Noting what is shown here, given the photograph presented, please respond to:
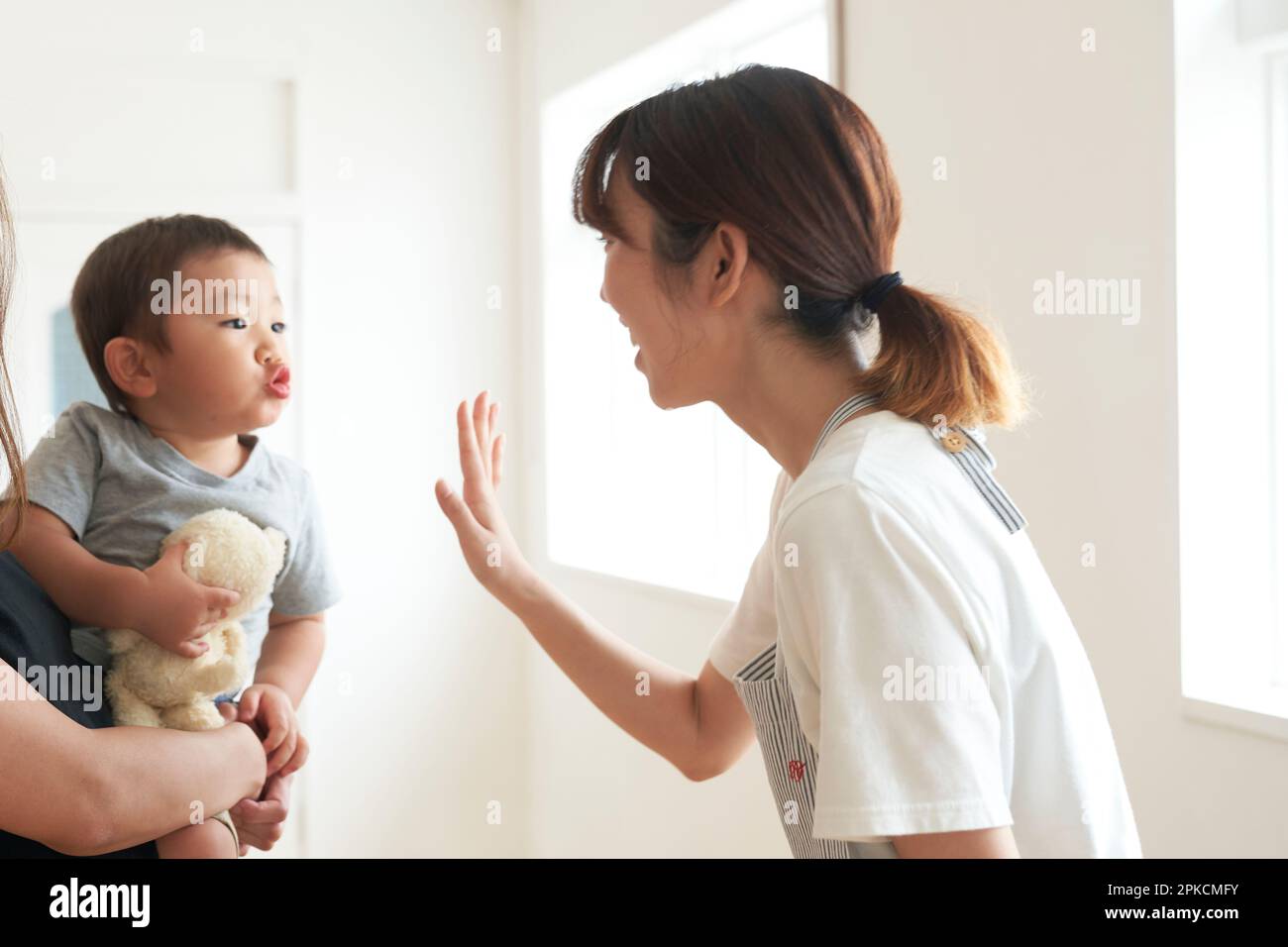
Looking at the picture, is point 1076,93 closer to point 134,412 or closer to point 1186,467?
point 1186,467

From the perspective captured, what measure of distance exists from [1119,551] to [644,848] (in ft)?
6.34

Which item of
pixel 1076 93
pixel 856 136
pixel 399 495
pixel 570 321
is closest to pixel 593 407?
pixel 570 321

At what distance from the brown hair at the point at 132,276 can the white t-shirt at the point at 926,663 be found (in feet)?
2.94

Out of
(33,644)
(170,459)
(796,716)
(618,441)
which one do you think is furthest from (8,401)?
(618,441)

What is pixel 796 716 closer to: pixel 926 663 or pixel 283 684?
pixel 926 663

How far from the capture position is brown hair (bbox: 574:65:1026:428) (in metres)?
1.04

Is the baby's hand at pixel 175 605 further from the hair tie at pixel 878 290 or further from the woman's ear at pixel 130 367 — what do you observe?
Result: the hair tie at pixel 878 290

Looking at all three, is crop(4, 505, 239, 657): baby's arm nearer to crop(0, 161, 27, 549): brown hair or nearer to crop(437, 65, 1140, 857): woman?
crop(0, 161, 27, 549): brown hair

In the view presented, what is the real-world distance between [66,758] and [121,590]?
0.43 m

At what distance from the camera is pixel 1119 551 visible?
1.71 meters

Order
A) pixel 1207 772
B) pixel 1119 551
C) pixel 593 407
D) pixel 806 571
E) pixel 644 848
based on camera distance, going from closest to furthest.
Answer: pixel 806 571, pixel 1207 772, pixel 1119 551, pixel 644 848, pixel 593 407

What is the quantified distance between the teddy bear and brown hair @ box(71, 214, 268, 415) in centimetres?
25

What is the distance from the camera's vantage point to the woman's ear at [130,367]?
1449mm

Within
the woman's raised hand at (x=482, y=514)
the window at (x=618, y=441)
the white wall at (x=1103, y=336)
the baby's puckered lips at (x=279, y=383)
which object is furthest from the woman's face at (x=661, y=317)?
the window at (x=618, y=441)
